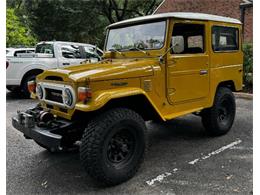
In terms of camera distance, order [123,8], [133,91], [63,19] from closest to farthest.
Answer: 1. [133,91]
2. [63,19]
3. [123,8]

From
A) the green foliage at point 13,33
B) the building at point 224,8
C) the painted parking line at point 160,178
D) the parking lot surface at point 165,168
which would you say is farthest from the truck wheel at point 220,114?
the green foliage at point 13,33

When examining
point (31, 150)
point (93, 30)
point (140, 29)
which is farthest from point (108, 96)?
point (93, 30)

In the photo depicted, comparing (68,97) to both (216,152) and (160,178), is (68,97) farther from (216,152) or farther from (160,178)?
(216,152)

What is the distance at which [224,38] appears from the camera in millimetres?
5168

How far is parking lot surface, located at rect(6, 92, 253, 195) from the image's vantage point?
11.2ft

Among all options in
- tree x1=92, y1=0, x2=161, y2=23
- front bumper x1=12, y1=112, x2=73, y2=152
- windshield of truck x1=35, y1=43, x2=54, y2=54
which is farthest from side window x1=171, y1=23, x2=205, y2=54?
tree x1=92, y1=0, x2=161, y2=23

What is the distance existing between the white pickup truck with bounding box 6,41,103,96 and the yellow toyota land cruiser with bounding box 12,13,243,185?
4187mm

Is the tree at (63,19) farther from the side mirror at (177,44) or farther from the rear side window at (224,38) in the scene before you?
the side mirror at (177,44)

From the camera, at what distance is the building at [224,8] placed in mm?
14273

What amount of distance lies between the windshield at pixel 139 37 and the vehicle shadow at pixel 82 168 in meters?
1.67

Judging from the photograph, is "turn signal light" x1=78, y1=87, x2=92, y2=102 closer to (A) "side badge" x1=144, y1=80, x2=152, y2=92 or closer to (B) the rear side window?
(A) "side badge" x1=144, y1=80, x2=152, y2=92

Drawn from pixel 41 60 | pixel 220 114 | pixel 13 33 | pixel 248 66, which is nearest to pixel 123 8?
pixel 13 33

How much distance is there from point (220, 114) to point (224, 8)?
1187 cm

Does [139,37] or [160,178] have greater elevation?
[139,37]
